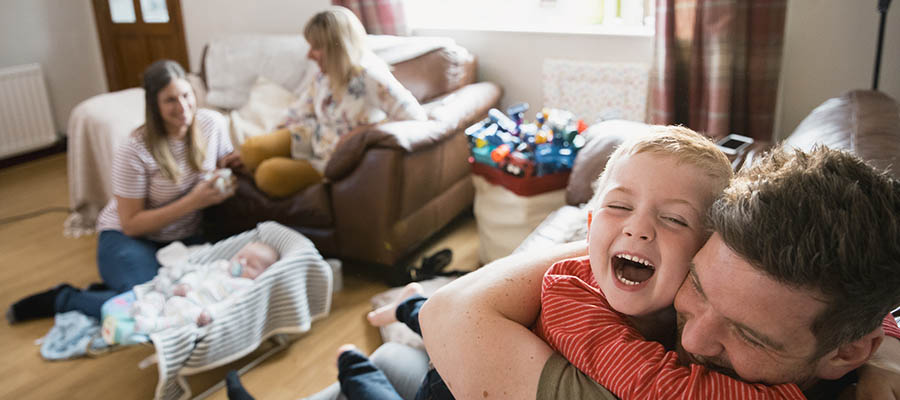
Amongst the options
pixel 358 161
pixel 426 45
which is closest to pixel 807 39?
pixel 426 45

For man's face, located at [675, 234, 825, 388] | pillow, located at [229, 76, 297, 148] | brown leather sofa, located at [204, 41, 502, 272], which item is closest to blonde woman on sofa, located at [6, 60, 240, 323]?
brown leather sofa, located at [204, 41, 502, 272]

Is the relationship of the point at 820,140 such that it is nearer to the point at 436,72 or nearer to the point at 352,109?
the point at 352,109

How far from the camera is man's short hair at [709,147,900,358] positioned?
0.51m

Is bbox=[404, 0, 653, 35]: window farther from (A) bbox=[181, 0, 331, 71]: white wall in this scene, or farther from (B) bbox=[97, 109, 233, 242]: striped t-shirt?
(B) bbox=[97, 109, 233, 242]: striped t-shirt

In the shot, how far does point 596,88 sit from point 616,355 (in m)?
2.41

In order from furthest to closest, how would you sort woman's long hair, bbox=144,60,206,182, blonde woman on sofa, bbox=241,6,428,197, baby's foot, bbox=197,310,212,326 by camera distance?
blonde woman on sofa, bbox=241,6,428,197
woman's long hair, bbox=144,60,206,182
baby's foot, bbox=197,310,212,326

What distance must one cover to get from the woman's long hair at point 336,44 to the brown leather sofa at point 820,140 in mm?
1089

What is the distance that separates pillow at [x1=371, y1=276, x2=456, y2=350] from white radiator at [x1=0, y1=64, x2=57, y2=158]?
10.9 feet

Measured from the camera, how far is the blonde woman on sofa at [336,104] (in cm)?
250

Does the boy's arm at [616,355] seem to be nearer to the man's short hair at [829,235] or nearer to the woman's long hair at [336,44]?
the man's short hair at [829,235]

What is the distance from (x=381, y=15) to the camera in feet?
11.0

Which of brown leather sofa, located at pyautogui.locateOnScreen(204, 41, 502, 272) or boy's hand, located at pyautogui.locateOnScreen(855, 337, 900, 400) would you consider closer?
boy's hand, located at pyautogui.locateOnScreen(855, 337, 900, 400)

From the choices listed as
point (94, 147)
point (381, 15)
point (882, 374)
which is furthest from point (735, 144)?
point (94, 147)

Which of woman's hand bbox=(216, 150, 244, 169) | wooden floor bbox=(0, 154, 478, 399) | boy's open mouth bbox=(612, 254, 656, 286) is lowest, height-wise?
wooden floor bbox=(0, 154, 478, 399)
